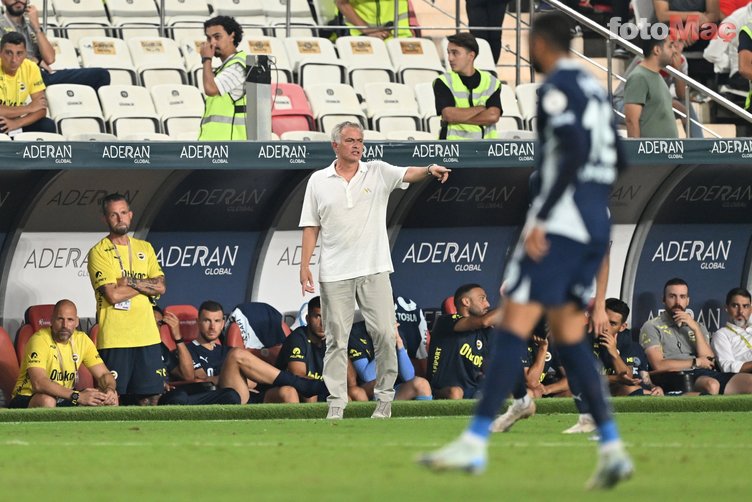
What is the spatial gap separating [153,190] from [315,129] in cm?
184

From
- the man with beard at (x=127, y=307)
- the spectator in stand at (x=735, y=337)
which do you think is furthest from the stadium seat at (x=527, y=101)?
the man with beard at (x=127, y=307)

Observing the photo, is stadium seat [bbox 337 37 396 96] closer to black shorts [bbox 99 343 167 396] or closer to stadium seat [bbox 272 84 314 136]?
stadium seat [bbox 272 84 314 136]

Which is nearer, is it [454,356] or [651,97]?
[454,356]

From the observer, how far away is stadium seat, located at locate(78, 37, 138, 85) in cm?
1556

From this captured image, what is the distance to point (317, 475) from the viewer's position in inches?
269

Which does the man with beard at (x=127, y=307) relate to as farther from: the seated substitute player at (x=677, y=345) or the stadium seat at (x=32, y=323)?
the seated substitute player at (x=677, y=345)

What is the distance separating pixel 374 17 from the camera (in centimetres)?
1731

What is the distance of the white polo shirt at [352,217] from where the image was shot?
1122cm

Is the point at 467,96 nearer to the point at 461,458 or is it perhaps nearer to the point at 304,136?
the point at 304,136

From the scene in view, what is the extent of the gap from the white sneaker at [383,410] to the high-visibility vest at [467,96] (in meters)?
3.41

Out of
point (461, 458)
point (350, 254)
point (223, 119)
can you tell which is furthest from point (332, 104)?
point (461, 458)

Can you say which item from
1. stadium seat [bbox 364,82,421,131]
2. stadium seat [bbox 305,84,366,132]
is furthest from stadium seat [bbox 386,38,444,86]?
stadium seat [bbox 305,84,366,132]

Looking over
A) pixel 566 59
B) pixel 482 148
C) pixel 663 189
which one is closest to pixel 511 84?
pixel 663 189

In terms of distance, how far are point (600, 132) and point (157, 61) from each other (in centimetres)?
992
